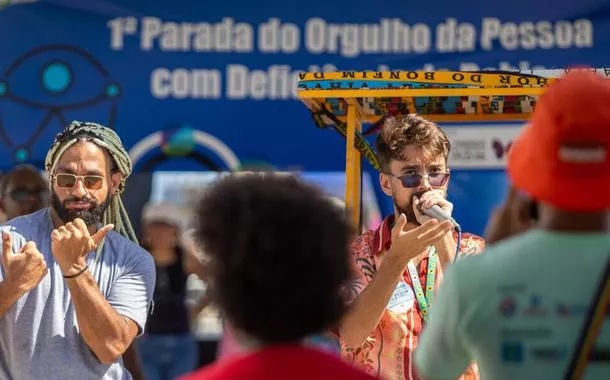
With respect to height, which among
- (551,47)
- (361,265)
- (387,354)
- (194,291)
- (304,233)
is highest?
(551,47)

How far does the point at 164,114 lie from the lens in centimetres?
678

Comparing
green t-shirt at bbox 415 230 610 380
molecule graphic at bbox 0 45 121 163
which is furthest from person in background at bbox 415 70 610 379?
molecule graphic at bbox 0 45 121 163

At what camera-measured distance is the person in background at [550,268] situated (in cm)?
209

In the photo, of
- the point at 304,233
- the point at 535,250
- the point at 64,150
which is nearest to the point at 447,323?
the point at 535,250

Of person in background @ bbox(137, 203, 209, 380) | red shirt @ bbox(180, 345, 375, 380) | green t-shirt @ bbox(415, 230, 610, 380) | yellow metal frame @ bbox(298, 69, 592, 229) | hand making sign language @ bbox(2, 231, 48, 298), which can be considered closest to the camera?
red shirt @ bbox(180, 345, 375, 380)

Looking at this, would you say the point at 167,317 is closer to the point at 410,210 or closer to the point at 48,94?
the point at 48,94

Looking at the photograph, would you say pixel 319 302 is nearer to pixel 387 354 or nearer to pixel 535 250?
pixel 535 250

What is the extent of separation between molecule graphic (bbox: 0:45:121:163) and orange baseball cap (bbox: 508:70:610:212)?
4.95 meters

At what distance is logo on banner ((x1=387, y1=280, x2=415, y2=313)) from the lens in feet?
12.3

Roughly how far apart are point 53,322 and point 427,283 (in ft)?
4.28

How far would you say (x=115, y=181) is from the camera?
3.89 m

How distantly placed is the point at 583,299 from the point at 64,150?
2.23 m

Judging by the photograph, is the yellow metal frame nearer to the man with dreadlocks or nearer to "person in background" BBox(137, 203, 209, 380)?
the man with dreadlocks

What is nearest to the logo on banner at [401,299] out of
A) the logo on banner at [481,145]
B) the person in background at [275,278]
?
the person in background at [275,278]
